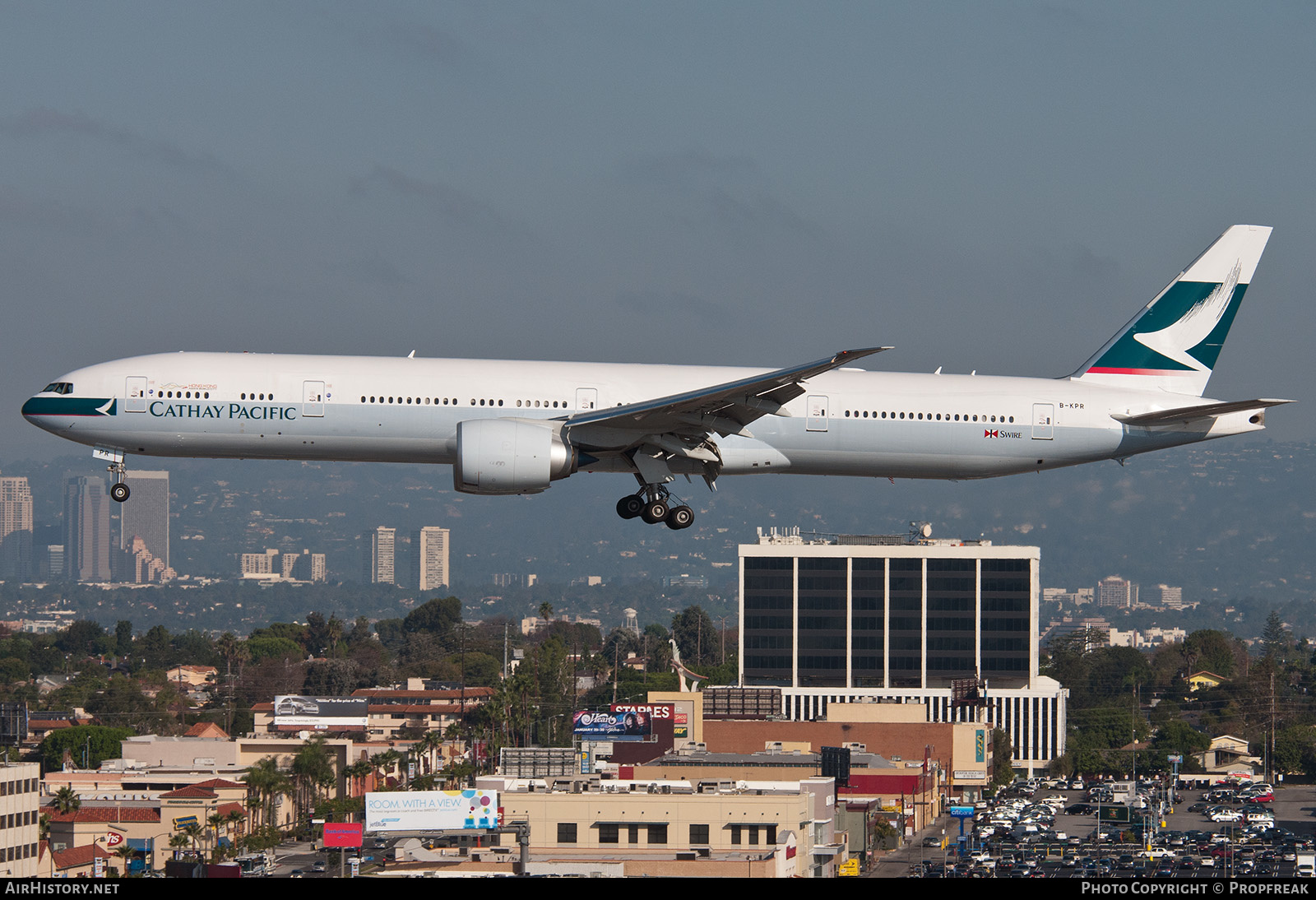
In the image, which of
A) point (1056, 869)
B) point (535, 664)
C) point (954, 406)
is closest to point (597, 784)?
point (1056, 869)

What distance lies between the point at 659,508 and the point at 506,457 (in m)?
5.11

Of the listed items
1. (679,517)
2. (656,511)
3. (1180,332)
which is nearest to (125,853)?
(656,511)

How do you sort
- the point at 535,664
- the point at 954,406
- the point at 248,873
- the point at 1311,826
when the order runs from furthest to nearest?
the point at 535,664
the point at 1311,826
the point at 248,873
the point at 954,406

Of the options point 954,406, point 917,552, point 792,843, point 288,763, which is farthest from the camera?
point 917,552

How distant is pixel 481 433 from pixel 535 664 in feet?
405

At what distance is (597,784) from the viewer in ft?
220

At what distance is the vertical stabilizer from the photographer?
153ft

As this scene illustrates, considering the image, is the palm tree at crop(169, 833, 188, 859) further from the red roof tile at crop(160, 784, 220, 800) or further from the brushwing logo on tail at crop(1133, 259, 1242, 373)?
the brushwing logo on tail at crop(1133, 259, 1242, 373)

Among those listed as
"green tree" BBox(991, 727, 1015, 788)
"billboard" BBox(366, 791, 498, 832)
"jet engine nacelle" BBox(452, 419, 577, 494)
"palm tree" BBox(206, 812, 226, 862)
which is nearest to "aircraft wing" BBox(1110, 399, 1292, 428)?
"jet engine nacelle" BBox(452, 419, 577, 494)

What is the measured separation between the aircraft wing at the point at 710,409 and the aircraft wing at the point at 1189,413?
10.4 meters

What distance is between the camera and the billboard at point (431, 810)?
64562 mm

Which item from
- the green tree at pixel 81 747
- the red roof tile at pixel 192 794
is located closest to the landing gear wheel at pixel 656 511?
the red roof tile at pixel 192 794

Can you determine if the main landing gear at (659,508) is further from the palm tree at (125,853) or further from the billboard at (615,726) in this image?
the billboard at (615,726)

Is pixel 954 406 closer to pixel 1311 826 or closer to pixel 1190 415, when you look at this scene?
pixel 1190 415
